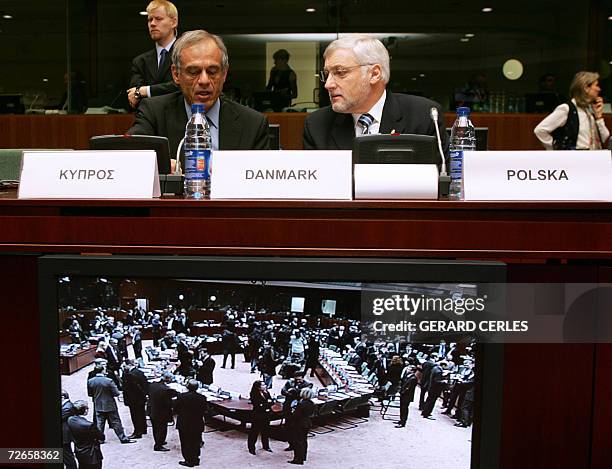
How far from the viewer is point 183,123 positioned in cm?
239

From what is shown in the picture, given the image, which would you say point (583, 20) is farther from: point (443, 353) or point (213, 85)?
point (443, 353)

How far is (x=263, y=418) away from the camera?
118 cm

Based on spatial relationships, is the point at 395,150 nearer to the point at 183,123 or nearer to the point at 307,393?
the point at 307,393

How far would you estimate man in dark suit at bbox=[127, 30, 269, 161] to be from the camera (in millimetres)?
2396

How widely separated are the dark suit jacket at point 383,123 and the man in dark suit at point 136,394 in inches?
54.3

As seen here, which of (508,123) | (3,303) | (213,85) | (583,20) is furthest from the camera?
(583,20)

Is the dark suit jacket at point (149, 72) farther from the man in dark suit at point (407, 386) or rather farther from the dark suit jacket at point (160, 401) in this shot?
the man in dark suit at point (407, 386)

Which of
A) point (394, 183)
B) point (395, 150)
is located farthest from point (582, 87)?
point (394, 183)

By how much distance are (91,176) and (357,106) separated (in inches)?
53.1

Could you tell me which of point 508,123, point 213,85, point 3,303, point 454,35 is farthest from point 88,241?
point 454,35

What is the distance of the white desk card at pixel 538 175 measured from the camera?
1264 millimetres

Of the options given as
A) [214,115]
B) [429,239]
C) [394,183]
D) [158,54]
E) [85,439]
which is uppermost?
[158,54]

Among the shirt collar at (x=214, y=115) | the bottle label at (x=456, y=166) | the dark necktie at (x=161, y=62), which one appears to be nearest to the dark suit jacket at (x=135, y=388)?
the bottle label at (x=456, y=166)

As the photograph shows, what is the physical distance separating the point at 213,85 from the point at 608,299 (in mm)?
1626
